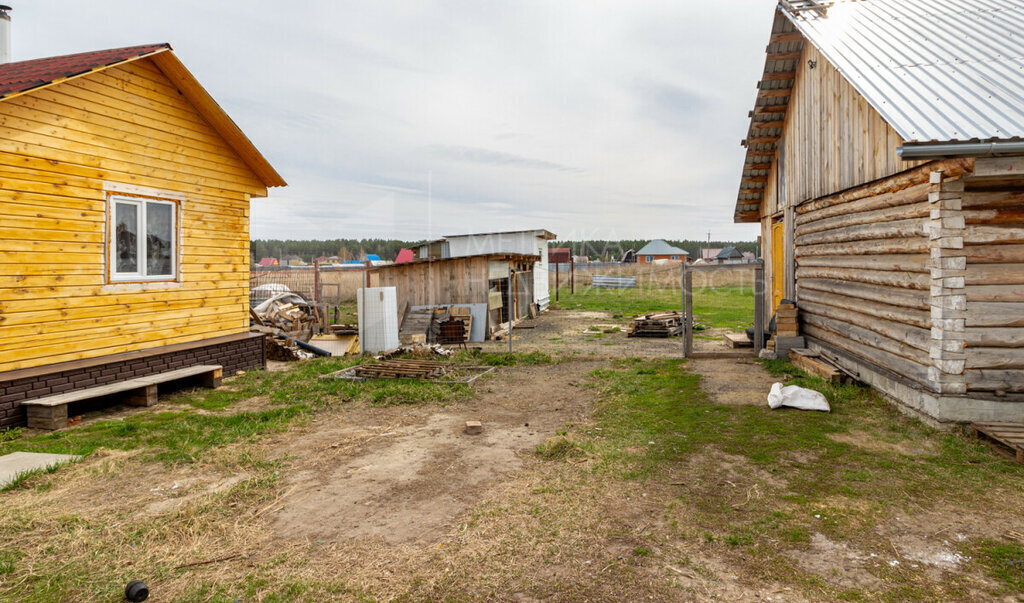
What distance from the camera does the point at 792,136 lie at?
12789mm

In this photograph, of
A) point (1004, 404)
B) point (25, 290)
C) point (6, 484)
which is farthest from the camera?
point (25, 290)

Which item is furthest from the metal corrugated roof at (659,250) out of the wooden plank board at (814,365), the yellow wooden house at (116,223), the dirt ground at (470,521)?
the dirt ground at (470,521)

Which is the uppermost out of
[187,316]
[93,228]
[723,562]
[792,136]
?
[792,136]

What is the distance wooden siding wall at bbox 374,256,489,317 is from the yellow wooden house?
7275 millimetres

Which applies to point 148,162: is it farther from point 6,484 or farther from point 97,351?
point 6,484

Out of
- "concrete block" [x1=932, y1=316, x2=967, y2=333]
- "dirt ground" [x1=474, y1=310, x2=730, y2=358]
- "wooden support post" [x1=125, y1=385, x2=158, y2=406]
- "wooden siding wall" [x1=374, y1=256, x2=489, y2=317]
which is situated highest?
"wooden siding wall" [x1=374, y1=256, x2=489, y2=317]

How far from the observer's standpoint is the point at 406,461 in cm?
621

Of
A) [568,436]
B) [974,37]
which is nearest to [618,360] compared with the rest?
[568,436]

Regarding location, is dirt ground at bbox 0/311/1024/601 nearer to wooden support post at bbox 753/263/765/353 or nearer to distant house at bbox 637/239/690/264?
wooden support post at bbox 753/263/765/353

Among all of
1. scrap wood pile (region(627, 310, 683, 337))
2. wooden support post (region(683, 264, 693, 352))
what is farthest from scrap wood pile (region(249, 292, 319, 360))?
scrap wood pile (region(627, 310, 683, 337))

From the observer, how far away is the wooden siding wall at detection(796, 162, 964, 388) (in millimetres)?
7266

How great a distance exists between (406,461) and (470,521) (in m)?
1.80

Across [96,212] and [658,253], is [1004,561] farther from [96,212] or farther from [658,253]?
[658,253]

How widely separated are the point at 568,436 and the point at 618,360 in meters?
6.05
